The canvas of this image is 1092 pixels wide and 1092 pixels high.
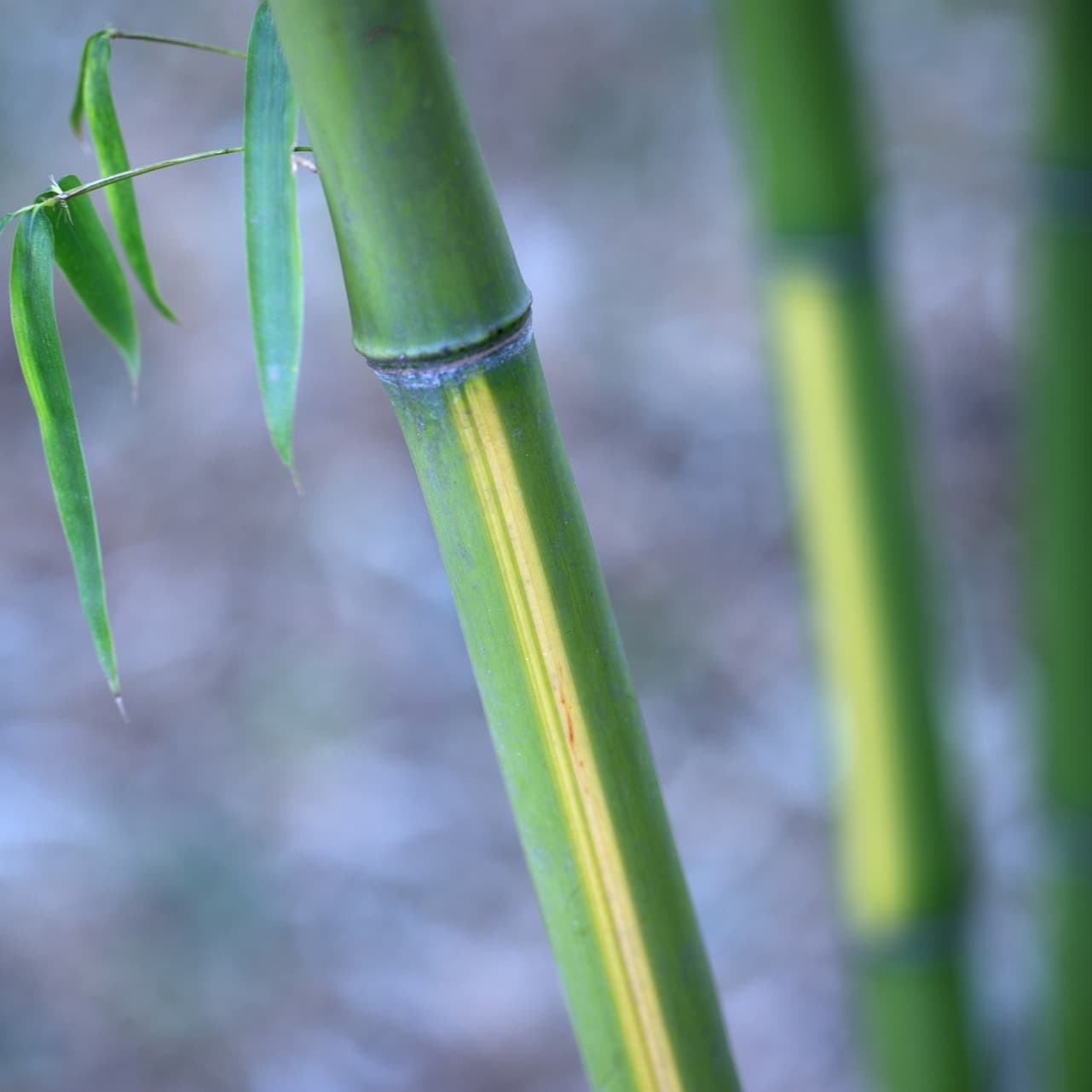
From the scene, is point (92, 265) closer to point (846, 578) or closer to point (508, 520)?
point (508, 520)

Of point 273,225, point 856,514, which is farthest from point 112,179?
point 856,514

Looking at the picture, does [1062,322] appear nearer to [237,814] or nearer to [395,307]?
[395,307]

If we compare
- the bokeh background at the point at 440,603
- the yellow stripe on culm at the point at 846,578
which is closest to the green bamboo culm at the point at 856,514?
the yellow stripe on culm at the point at 846,578

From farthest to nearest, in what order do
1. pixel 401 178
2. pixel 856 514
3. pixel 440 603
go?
1. pixel 440 603
2. pixel 856 514
3. pixel 401 178

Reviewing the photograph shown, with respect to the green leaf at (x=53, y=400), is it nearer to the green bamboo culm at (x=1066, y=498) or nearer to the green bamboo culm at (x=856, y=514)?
the green bamboo culm at (x=856, y=514)

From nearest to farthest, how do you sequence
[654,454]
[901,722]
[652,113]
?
[901,722], [654,454], [652,113]

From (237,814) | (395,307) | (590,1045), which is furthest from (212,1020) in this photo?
(395,307)
